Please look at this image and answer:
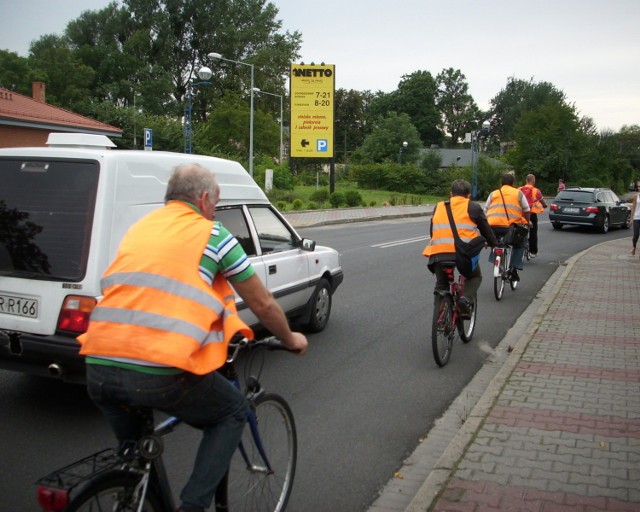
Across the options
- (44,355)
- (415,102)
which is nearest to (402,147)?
(415,102)

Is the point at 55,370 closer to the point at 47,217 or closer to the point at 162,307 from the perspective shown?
the point at 47,217

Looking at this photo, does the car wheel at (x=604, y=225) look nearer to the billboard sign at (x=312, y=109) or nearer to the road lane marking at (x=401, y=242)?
the road lane marking at (x=401, y=242)

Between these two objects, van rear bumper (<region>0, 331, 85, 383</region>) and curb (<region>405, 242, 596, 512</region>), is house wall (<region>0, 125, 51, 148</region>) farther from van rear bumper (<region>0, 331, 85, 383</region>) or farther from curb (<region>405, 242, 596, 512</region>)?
van rear bumper (<region>0, 331, 85, 383</region>)

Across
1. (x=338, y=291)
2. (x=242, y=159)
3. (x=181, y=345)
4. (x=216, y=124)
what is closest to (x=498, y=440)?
(x=181, y=345)

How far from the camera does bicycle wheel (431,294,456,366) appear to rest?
A: 21.8ft

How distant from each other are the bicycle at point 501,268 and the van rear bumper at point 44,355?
7.18m

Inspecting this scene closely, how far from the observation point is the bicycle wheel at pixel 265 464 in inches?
128

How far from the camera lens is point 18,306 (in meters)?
4.88

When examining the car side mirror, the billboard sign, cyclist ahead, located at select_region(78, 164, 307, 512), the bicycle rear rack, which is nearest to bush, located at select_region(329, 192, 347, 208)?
the billboard sign

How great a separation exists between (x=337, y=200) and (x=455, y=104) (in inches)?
3892

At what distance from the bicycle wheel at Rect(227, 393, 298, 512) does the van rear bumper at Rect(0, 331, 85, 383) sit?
1801 millimetres

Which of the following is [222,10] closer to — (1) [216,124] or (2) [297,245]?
(1) [216,124]

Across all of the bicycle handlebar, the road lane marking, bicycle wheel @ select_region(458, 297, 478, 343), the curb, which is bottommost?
the curb

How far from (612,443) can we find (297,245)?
144 inches
